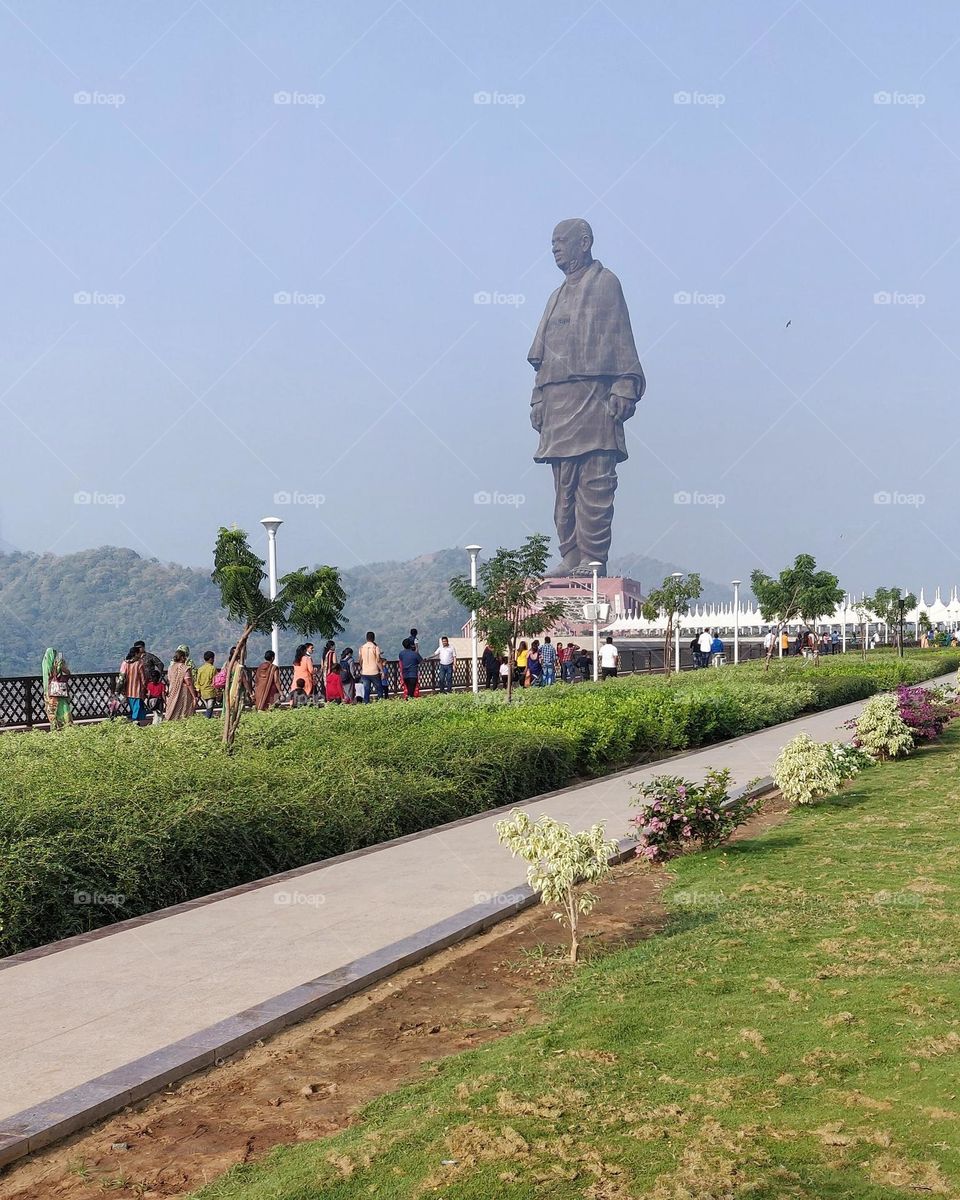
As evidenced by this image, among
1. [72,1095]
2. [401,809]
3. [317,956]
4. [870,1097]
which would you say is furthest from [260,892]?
[870,1097]

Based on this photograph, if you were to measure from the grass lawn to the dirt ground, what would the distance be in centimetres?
20

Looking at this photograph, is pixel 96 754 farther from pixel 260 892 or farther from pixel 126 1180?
pixel 126 1180

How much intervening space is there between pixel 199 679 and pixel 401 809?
10.7 metres

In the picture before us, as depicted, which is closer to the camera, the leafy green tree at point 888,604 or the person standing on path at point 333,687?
the person standing on path at point 333,687

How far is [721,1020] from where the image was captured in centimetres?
494

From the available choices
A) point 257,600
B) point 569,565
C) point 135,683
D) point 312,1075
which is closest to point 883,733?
point 257,600

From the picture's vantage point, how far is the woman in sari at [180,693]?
18547 millimetres

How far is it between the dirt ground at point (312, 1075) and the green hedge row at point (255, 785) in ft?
8.03

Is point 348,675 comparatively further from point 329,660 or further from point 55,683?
point 55,683

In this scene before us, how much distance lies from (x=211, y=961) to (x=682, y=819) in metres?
3.93

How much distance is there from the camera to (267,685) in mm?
19375

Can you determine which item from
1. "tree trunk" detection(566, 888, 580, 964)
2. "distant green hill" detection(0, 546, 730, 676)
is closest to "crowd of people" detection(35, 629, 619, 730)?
"tree trunk" detection(566, 888, 580, 964)

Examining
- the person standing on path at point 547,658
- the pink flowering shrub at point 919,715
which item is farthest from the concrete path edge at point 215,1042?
the person standing on path at point 547,658

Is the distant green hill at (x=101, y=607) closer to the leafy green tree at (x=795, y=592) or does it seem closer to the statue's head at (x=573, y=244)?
the leafy green tree at (x=795, y=592)
